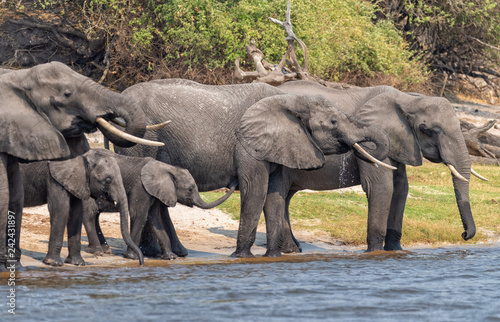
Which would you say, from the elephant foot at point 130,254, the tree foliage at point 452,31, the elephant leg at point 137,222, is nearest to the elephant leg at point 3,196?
the elephant leg at point 137,222

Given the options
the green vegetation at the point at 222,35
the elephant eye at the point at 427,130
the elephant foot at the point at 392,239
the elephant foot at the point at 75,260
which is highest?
the green vegetation at the point at 222,35

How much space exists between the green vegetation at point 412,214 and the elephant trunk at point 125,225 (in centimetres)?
372

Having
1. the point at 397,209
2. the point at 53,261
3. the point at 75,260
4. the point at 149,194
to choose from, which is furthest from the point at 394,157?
the point at 53,261

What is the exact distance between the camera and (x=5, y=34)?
21.1 metres

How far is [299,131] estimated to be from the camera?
10.2m

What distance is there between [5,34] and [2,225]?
47.2 ft

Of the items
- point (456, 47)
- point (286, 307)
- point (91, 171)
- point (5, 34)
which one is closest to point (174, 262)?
point (91, 171)

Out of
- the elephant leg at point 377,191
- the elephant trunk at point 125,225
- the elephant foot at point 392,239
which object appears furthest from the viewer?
the elephant foot at point 392,239

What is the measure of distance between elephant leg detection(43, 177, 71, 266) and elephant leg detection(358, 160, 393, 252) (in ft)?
12.6

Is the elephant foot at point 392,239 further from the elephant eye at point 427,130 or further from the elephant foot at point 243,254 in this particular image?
the elephant foot at point 243,254

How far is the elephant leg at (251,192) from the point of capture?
33.0 ft

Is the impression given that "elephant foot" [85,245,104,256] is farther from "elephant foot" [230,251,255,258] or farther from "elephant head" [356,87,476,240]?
"elephant head" [356,87,476,240]

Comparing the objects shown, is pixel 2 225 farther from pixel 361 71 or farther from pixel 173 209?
pixel 361 71

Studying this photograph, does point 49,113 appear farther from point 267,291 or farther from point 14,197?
point 267,291
